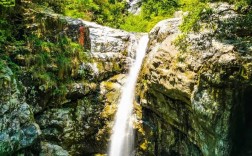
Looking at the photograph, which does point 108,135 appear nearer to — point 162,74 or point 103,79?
point 103,79

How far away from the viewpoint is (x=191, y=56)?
26.1 feet

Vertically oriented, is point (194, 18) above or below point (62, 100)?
above

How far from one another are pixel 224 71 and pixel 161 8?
14541 millimetres

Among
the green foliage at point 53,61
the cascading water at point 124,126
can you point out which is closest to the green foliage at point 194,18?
the cascading water at point 124,126

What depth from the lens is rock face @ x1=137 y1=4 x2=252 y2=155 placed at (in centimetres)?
709

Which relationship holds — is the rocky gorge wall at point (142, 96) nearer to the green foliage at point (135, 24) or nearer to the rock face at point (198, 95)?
the rock face at point (198, 95)

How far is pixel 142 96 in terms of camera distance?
33.8ft

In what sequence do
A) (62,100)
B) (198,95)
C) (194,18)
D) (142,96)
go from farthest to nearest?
1. (142,96)
2. (62,100)
3. (194,18)
4. (198,95)

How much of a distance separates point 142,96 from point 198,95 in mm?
3122

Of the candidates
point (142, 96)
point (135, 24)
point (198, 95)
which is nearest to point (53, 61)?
point (142, 96)

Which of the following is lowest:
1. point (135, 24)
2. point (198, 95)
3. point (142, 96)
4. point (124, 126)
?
point (124, 126)

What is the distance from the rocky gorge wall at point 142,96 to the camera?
7.18 metres

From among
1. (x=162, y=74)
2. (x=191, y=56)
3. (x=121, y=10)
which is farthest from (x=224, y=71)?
(x=121, y=10)

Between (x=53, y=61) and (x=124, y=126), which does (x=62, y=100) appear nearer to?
(x=53, y=61)
